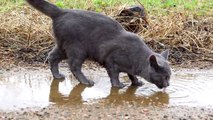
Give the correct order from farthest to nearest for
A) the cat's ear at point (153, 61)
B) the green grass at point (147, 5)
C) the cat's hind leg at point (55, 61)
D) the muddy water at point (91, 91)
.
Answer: the green grass at point (147, 5)
the cat's hind leg at point (55, 61)
the cat's ear at point (153, 61)
the muddy water at point (91, 91)

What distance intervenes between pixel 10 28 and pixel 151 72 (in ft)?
9.76

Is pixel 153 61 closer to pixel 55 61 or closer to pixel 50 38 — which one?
pixel 55 61

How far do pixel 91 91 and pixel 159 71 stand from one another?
2.92ft

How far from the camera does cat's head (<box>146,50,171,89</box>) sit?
679 centimetres

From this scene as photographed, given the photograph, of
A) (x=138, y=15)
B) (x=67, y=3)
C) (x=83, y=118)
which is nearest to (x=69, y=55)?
(x=83, y=118)

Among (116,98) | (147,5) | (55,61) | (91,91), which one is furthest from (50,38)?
(147,5)

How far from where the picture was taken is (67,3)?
11.0 m

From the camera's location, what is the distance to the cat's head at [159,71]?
22.3 feet

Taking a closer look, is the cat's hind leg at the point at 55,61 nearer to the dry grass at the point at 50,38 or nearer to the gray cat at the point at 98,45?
the gray cat at the point at 98,45

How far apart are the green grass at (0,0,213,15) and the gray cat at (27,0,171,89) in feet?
10.6

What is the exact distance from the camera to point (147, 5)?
1109cm

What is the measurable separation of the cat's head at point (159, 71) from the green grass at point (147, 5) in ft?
12.3

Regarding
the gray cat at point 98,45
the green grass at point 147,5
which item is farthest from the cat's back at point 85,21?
the green grass at point 147,5

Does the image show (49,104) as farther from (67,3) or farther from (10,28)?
(67,3)
